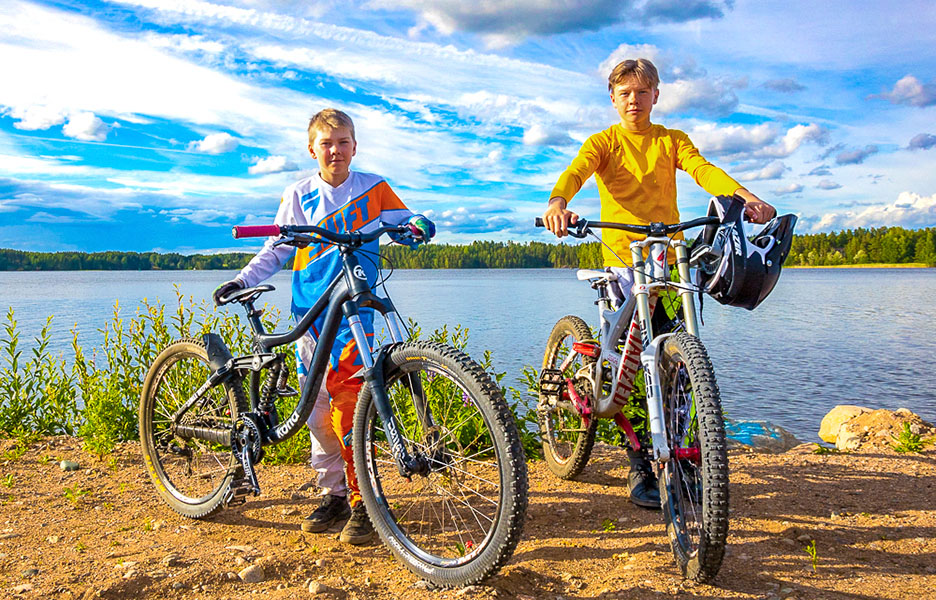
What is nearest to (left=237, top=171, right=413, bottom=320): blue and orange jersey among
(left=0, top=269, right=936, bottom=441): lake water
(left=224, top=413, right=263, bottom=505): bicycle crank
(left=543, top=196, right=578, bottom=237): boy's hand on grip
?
(left=224, top=413, right=263, bottom=505): bicycle crank

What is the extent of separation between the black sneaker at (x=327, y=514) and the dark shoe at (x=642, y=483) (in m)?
1.90

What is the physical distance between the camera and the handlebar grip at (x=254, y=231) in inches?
134

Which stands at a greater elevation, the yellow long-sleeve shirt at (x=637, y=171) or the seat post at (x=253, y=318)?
the yellow long-sleeve shirt at (x=637, y=171)

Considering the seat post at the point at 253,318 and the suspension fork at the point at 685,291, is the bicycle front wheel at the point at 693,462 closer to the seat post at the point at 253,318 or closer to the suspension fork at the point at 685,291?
the suspension fork at the point at 685,291

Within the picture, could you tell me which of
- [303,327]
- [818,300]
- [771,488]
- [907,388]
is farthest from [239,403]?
[818,300]

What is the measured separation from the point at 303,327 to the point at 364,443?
0.75 metres

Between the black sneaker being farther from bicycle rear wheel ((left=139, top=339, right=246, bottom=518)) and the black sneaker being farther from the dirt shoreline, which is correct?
bicycle rear wheel ((left=139, top=339, right=246, bottom=518))

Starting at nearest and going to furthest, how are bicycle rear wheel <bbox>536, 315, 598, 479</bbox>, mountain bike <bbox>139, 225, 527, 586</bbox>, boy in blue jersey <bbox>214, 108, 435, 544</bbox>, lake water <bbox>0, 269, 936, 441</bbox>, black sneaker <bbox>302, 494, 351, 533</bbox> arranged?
mountain bike <bbox>139, 225, 527, 586</bbox> < boy in blue jersey <bbox>214, 108, 435, 544</bbox> < black sneaker <bbox>302, 494, 351, 533</bbox> < bicycle rear wheel <bbox>536, 315, 598, 479</bbox> < lake water <bbox>0, 269, 936, 441</bbox>

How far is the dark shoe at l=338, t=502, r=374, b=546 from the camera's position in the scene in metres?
3.78

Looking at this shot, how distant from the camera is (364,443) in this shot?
342 cm

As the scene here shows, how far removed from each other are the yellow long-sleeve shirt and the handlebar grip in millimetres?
1969

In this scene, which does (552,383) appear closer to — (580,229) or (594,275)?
(594,275)

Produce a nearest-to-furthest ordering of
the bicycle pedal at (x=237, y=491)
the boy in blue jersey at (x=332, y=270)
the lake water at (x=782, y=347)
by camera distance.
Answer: the boy in blue jersey at (x=332, y=270) < the bicycle pedal at (x=237, y=491) < the lake water at (x=782, y=347)

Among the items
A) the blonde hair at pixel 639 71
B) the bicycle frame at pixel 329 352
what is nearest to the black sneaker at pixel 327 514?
the bicycle frame at pixel 329 352
